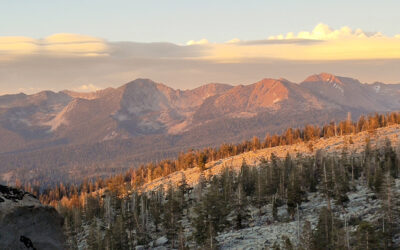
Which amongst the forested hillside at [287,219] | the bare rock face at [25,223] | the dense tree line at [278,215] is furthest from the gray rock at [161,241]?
the bare rock face at [25,223]

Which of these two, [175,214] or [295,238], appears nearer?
[295,238]

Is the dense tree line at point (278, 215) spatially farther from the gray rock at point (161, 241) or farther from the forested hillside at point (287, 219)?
the gray rock at point (161, 241)

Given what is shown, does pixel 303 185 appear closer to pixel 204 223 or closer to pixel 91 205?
pixel 204 223

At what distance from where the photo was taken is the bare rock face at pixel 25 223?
18922 mm

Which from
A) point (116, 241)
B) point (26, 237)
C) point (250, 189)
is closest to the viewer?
point (26, 237)

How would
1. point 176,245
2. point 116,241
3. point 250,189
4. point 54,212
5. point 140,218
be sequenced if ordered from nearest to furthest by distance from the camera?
point 54,212, point 116,241, point 176,245, point 140,218, point 250,189

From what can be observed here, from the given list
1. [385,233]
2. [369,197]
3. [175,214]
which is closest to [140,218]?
[175,214]

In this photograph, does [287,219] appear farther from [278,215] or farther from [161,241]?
[161,241]

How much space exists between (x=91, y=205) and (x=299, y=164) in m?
66.7

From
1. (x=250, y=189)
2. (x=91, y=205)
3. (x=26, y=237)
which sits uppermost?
(x=26, y=237)

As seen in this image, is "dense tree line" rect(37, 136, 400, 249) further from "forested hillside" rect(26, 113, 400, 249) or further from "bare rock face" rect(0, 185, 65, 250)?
"bare rock face" rect(0, 185, 65, 250)

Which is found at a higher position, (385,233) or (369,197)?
(385,233)

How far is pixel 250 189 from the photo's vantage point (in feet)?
403

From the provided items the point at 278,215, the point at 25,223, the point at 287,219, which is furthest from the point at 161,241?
the point at 25,223
